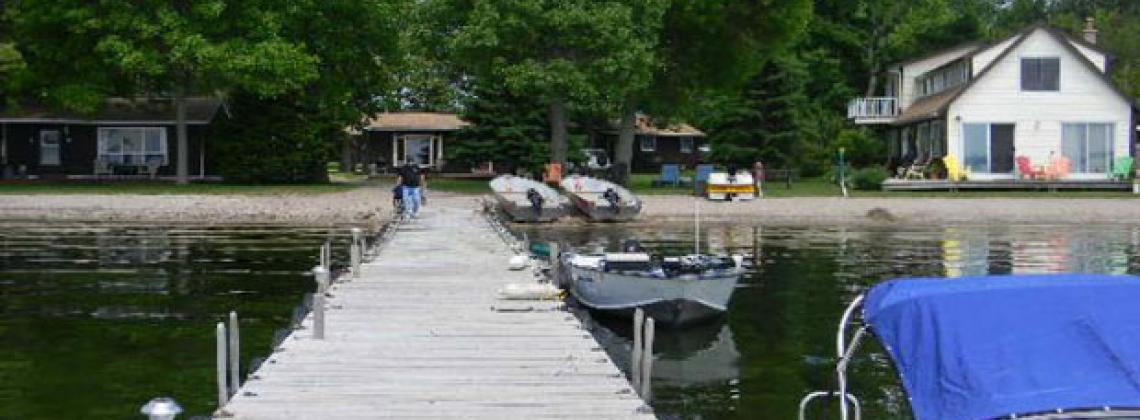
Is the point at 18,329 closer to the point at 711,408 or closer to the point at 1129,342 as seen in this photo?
the point at 711,408

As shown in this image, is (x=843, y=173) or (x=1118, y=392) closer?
(x=1118, y=392)

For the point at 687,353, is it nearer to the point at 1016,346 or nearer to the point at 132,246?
the point at 1016,346

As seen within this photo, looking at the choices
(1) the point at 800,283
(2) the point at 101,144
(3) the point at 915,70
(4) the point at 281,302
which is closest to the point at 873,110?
(3) the point at 915,70

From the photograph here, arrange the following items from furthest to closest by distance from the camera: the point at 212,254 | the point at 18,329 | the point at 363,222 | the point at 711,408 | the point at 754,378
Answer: the point at 363,222 < the point at 212,254 < the point at 18,329 < the point at 754,378 < the point at 711,408

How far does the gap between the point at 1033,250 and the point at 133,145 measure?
136 ft

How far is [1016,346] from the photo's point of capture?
8180 mm

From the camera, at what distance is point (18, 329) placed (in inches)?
725

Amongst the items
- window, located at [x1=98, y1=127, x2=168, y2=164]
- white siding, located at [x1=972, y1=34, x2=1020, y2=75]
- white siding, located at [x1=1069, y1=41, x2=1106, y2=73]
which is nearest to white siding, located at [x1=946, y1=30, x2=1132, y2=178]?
white siding, located at [x1=972, y1=34, x2=1020, y2=75]

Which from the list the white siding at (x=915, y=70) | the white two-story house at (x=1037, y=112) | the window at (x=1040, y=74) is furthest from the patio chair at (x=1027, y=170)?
the white siding at (x=915, y=70)

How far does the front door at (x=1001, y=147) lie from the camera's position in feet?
185

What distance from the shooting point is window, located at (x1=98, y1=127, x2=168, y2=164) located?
200 ft

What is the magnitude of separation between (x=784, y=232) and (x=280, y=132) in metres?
26.1

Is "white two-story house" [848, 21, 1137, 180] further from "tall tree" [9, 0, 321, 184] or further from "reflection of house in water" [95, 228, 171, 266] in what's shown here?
"reflection of house in water" [95, 228, 171, 266]

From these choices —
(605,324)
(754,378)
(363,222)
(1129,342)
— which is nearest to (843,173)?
(363,222)
